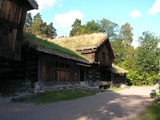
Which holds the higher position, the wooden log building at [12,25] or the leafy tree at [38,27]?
the leafy tree at [38,27]

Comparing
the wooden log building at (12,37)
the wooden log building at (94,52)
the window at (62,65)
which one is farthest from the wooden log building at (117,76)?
the wooden log building at (12,37)

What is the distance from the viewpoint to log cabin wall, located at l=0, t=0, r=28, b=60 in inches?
620

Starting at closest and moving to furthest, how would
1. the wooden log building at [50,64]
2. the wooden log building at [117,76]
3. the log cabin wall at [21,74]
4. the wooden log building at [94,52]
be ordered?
the log cabin wall at [21,74] < the wooden log building at [50,64] < the wooden log building at [94,52] < the wooden log building at [117,76]

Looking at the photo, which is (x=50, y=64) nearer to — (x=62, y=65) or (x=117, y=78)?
(x=62, y=65)

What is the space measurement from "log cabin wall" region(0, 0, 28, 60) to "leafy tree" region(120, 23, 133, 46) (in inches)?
2438

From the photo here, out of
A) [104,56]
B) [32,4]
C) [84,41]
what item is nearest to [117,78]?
[104,56]

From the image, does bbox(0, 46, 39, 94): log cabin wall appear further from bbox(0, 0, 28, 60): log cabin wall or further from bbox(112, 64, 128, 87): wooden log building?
bbox(112, 64, 128, 87): wooden log building

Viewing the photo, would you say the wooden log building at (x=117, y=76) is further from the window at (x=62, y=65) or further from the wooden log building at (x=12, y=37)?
the wooden log building at (x=12, y=37)

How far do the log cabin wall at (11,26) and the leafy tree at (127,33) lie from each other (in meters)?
61.9

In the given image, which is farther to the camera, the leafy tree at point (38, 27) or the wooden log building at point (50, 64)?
the leafy tree at point (38, 27)

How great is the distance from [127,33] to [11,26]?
64.2m

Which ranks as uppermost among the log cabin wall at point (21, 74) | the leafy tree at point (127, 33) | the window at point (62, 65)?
the leafy tree at point (127, 33)

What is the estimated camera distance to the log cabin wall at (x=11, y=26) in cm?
1574

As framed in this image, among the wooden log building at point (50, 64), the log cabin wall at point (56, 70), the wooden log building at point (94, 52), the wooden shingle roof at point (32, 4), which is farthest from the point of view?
the wooden log building at point (94, 52)
